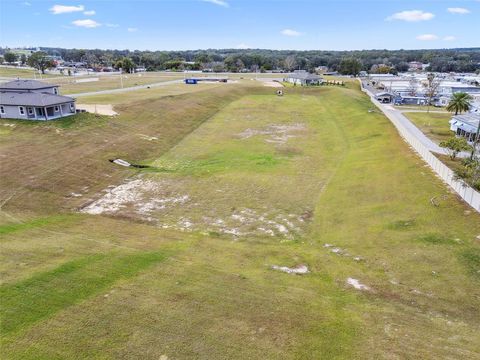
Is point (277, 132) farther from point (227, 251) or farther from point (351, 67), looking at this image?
point (351, 67)

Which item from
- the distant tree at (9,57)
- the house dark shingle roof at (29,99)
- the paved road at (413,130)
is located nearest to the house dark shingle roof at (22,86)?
the house dark shingle roof at (29,99)

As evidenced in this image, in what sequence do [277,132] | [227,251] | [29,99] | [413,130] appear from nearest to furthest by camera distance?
[227,251], [29,99], [413,130], [277,132]

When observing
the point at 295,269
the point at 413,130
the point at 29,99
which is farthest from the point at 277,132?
the point at 295,269

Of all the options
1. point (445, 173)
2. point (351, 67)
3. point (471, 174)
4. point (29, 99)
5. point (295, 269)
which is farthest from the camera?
point (351, 67)

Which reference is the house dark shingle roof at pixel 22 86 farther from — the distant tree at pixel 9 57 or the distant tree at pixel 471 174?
the distant tree at pixel 9 57

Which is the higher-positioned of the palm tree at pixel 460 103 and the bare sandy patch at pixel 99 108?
the palm tree at pixel 460 103
